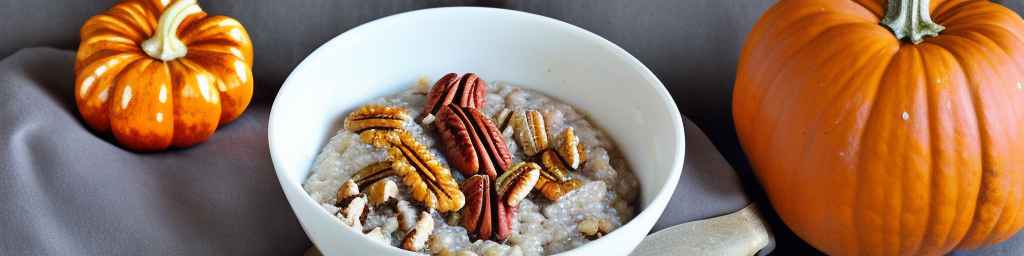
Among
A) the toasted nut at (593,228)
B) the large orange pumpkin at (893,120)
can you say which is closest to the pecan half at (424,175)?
the toasted nut at (593,228)

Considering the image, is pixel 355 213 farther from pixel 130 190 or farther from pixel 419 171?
pixel 130 190

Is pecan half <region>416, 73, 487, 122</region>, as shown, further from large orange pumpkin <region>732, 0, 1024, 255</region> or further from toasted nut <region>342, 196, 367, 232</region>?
large orange pumpkin <region>732, 0, 1024, 255</region>

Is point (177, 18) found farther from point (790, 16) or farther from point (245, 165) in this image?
point (790, 16)

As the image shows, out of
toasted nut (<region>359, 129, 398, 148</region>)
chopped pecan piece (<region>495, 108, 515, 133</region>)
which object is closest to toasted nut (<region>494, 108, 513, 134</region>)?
chopped pecan piece (<region>495, 108, 515, 133</region>)

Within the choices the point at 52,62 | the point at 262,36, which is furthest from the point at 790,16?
the point at 52,62

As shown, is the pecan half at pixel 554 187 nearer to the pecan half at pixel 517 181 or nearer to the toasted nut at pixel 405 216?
the pecan half at pixel 517 181
